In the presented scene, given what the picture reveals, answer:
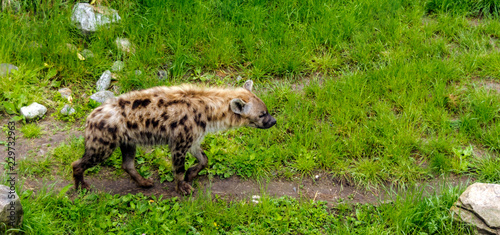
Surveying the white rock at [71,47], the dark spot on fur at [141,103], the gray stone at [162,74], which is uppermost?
the dark spot on fur at [141,103]

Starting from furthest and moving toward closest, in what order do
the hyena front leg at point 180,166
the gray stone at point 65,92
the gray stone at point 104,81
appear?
the gray stone at point 104,81 → the gray stone at point 65,92 → the hyena front leg at point 180,166

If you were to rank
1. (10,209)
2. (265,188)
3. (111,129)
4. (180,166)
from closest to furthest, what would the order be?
(10,209) → (111,129) → (180,166) → (265,188)

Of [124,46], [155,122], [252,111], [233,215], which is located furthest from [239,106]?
[124,46]

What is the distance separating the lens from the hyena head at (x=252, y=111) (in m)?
4.90

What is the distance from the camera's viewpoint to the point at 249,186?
5129 millimetres

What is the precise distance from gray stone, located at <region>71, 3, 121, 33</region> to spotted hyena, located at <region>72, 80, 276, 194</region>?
229cm

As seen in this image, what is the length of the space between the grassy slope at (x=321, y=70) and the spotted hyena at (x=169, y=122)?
1.51 ft

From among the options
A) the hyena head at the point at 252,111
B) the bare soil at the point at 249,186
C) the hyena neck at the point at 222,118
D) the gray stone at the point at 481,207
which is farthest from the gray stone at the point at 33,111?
the gray stone at the point at 481,207

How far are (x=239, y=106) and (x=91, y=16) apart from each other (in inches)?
116

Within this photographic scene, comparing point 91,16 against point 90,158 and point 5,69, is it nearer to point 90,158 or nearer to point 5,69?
point 5,69

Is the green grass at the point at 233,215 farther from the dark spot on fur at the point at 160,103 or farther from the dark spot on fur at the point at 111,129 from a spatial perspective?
the dark spot on fur at the point at 160,103

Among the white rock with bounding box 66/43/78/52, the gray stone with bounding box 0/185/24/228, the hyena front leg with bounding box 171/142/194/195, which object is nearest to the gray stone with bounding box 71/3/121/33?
the white rock with bounding box 66/43/78/52

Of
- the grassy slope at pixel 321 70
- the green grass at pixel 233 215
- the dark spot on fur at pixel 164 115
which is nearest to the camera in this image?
the green grass at pixel 233 215

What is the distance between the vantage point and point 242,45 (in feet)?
22.3
